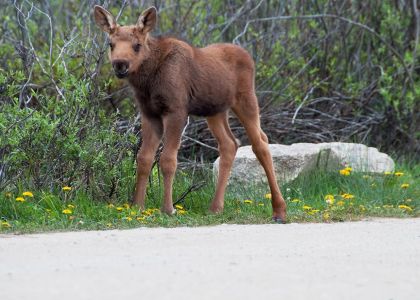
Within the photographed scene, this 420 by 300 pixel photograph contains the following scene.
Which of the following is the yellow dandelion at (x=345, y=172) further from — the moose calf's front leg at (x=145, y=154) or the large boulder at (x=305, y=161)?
the moose calf's front leg at (x=145, y=154)

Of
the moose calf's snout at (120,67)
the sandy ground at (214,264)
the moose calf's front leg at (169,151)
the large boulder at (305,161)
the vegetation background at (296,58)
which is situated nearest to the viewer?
the sandy ground at (214,264)

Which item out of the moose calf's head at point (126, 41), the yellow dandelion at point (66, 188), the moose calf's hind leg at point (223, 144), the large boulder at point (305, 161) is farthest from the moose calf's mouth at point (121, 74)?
the large boulder at point (305, 161)

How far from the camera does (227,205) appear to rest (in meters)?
9.80

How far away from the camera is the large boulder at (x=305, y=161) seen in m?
11.3

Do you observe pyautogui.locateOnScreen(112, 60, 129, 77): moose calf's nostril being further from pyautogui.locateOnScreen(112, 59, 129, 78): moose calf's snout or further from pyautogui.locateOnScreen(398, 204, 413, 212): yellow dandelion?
pyautogui.locateOnScreen(398, 204, 413, 212): yellow dandelion

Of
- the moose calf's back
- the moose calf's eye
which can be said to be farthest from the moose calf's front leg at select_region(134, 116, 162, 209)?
the moose calf's eye

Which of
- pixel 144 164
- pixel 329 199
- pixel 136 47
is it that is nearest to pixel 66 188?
pixel 144 164

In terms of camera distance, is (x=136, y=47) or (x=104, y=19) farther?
(x=104, y=19)

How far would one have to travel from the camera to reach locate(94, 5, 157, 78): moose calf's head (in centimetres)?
895

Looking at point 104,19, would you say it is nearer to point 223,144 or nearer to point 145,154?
point 145,154

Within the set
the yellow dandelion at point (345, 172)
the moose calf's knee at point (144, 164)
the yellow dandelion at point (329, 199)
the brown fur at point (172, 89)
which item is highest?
the brown fur at point (172, 89)

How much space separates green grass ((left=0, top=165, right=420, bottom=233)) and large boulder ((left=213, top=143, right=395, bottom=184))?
19 cm

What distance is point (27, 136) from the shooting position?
9359 millimetres

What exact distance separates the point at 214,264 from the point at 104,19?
3.77 m
